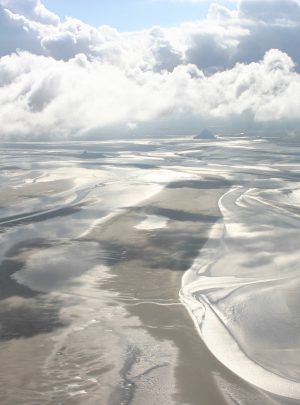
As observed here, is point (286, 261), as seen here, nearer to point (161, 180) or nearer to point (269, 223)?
point (269, 223)

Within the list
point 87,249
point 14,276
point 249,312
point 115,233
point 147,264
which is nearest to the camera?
point 249,312

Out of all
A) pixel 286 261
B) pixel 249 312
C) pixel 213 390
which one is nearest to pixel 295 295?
pixel 249 312

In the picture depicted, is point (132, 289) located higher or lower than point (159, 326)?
higher

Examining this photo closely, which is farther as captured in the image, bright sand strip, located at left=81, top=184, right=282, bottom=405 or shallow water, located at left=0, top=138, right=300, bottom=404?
shallow water, located at left=0, top=138, right=300, bottom=404

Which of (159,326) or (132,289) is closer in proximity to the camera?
(159,326)

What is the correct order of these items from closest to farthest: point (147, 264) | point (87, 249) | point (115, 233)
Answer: point (147, 264) → point (87, 249) → point (115, 233)

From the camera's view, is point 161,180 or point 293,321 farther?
point 161,180

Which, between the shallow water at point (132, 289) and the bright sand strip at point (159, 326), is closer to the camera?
the bright sand strip at point (159, 326)
